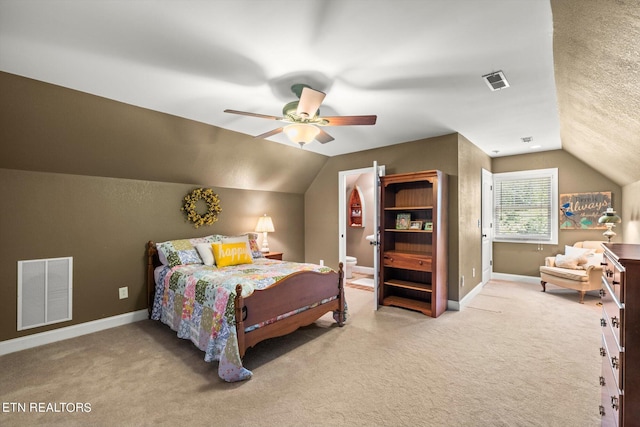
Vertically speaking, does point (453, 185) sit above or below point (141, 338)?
above

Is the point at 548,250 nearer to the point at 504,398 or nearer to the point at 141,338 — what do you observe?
the point at 504,398

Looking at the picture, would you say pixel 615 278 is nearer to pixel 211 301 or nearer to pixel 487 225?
pixel 211 301

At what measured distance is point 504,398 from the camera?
213cm

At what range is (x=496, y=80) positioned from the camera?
98.6 inches

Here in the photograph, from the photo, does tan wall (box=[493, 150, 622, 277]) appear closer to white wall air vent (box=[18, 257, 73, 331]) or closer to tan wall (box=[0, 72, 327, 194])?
tan wall (box=[0, 72, 327, 194])


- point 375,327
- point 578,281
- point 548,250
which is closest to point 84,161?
point 375,327

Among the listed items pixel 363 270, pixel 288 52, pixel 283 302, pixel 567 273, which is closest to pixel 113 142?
pixel 288 52

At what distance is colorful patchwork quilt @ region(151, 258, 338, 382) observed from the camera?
237 cm

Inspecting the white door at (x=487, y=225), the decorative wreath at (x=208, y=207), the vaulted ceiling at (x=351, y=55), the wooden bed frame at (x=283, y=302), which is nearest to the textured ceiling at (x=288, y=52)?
the vaulted ceiling at (x=351, y=55)

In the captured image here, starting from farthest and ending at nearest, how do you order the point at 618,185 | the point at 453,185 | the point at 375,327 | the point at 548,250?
the point at 548,250 → the point at 618,185 → the point at 453,185 → the point at 375,327

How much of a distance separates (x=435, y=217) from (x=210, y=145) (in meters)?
3.14

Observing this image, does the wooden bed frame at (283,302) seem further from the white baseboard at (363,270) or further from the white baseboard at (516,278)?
the white baseboard at (516,278)

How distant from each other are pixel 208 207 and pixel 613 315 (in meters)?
4.40

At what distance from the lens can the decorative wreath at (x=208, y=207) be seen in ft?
13.8
